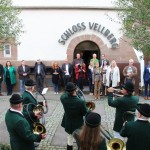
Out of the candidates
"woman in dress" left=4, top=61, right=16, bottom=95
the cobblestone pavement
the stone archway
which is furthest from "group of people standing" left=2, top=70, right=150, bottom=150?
the stone archway

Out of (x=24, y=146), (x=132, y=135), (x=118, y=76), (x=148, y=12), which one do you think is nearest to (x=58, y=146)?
(x=24, y=146)

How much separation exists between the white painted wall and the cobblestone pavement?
260cm

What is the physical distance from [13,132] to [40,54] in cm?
1290

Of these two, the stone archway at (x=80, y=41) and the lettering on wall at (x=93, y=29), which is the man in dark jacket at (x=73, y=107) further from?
the lettering on wall at (x=93, y=29)

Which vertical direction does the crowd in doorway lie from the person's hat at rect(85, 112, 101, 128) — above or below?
below

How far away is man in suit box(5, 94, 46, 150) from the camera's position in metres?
5.97

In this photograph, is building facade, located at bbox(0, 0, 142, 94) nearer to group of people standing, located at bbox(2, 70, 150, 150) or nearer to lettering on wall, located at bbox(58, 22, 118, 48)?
lettering on wall, located at bbox(58, 22, 118, 48)

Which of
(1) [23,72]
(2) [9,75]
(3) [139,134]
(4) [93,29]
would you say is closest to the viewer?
(3) [139,134]

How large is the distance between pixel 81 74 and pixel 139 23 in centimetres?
746

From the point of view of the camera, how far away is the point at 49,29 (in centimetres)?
1880

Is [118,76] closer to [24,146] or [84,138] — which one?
[24,146]

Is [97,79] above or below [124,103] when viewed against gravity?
below

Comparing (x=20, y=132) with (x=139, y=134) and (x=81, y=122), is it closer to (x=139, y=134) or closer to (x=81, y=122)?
(x=139, y=134)

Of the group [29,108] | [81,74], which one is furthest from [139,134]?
[81,74]
